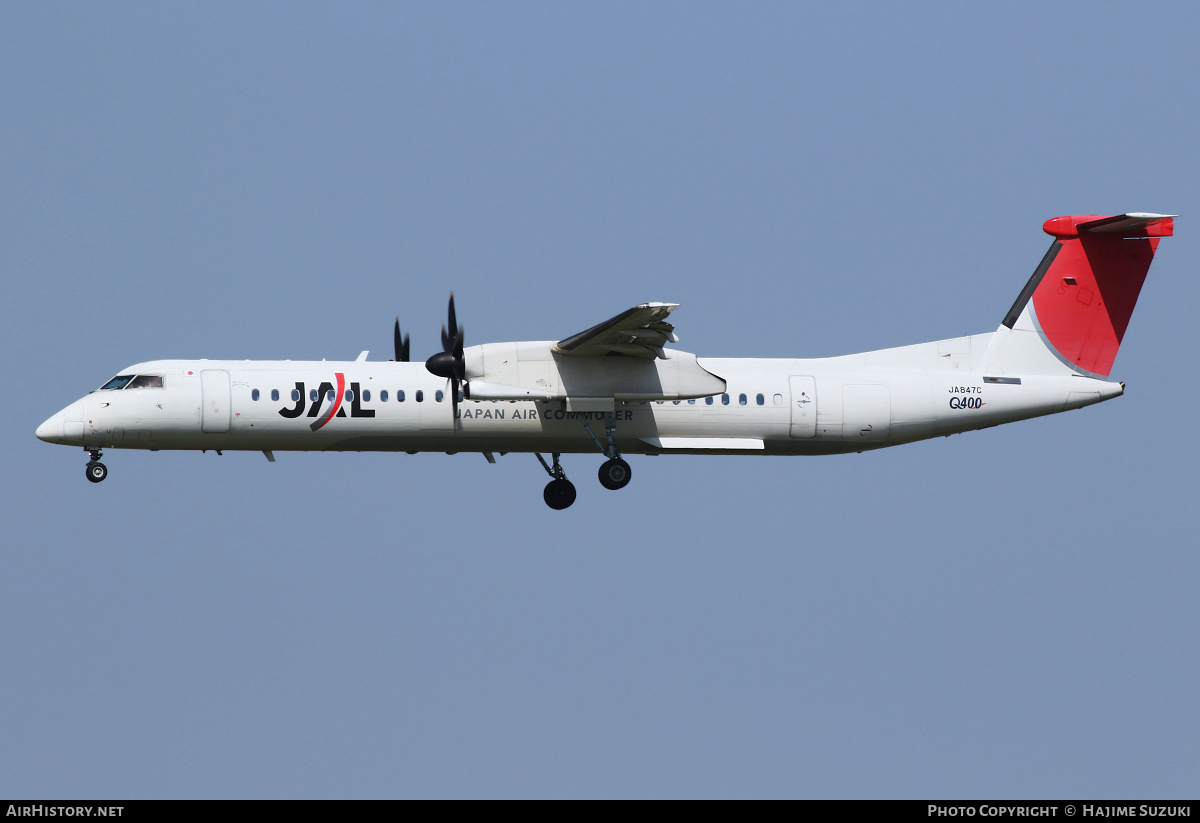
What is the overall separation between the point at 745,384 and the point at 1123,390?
692 cm

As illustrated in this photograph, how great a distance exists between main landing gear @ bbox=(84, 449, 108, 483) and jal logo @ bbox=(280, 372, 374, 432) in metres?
3.17

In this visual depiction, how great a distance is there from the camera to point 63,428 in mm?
22594

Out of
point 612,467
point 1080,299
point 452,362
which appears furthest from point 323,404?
point 1080,299

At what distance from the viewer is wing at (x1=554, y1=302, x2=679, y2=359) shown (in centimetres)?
2113

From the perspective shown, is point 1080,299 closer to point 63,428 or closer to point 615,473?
point 615,473

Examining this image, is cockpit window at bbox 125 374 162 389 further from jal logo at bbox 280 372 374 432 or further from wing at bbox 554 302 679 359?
wing at bbox 554 302 679 359

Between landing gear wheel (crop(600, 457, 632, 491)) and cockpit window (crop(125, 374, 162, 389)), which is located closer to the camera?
cockpit window (crop(125, 374, 162, 389))

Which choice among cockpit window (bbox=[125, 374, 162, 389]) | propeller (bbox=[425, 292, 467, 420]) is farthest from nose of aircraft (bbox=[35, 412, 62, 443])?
propeller (bbox=[425, 292, 467, 420])

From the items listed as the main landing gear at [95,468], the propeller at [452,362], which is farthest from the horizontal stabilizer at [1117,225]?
the main landing gear at [95,468]

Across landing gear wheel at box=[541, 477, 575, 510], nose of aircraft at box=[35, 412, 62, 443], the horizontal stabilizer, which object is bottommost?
landing gear wheel at box=[541, 477, 575, 510]
